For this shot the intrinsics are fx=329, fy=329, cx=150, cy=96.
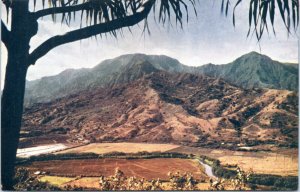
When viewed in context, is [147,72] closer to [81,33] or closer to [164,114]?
[164,114]

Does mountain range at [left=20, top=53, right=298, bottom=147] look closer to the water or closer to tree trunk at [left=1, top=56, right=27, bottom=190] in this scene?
the water

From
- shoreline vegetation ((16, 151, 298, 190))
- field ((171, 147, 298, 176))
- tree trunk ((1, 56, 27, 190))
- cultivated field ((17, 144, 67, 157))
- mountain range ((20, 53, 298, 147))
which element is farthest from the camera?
mountain range ((20, 53, 298, 147))

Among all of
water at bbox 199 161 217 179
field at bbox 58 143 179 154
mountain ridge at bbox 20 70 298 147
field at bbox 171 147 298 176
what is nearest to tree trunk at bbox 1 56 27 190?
mountain ridge at bbox 20 70 298 147

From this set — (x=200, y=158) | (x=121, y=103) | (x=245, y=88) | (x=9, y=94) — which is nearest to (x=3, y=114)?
(x=9, y=94)

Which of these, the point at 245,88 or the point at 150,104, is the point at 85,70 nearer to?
the point at 150,104

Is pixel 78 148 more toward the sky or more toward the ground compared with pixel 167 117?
more toward the ground

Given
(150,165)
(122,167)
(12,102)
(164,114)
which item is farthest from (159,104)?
(12,102)

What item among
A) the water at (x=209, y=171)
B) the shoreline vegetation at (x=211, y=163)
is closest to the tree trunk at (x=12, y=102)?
the shoreline vegetation at (x=211, y=163)
